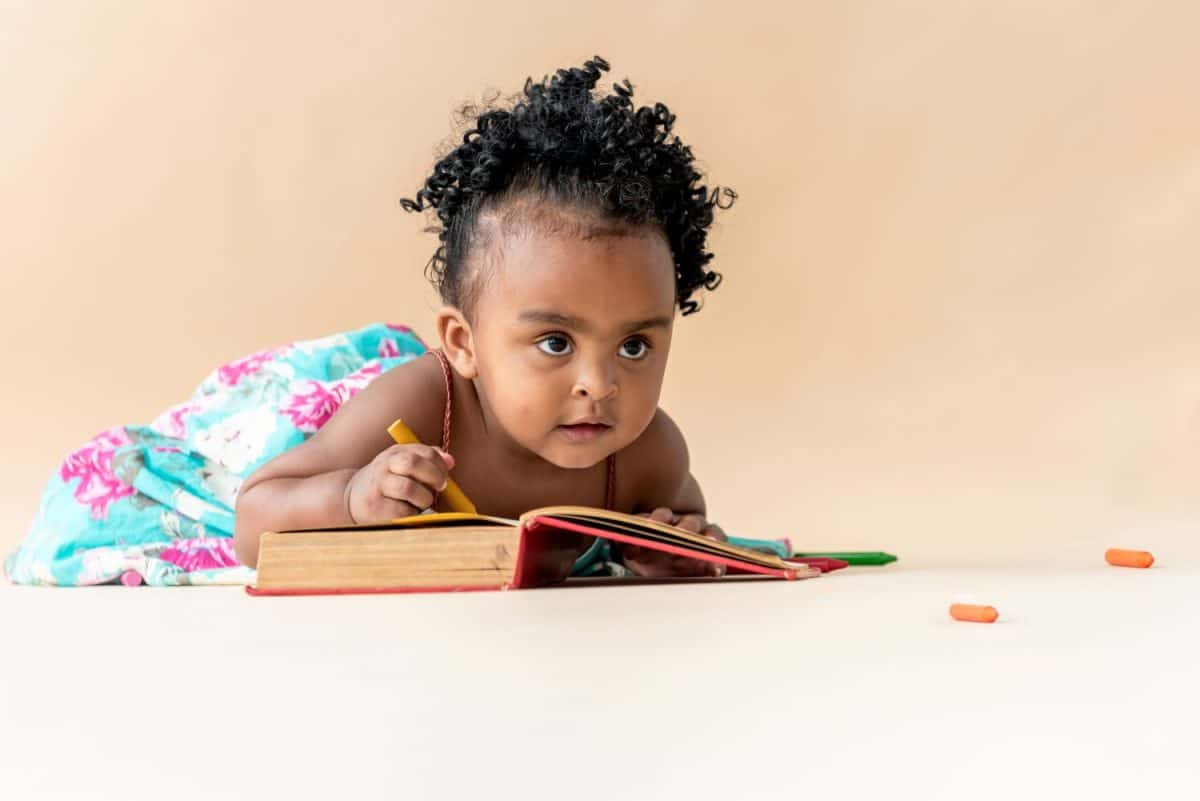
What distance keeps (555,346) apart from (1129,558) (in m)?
0.87

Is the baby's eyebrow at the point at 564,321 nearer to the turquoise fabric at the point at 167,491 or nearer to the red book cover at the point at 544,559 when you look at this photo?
the red book cover at the point at 544,559

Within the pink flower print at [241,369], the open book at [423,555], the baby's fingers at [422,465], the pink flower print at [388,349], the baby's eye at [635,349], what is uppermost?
the pink flower print at [388,349]

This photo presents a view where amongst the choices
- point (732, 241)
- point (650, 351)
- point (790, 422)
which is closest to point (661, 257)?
point (650, 351)

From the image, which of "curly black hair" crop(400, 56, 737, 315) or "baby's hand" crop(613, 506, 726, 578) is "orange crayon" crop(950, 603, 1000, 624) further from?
"curly black hair" crop(400, 56, 737, 315)

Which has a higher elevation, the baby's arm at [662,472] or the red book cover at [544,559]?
the baby's arm at [662,472]

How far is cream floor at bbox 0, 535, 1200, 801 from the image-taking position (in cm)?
102

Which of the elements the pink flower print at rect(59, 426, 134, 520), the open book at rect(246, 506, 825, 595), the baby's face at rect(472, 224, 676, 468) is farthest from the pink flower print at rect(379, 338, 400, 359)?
the open book at rect(246, 506, 825, 595)

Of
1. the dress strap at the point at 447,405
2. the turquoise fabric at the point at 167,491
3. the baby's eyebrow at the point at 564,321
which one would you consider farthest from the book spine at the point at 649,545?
the turquoise fabric at the point at 167,491

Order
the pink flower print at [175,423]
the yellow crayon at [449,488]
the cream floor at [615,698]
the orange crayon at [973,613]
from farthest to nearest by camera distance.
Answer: the pink flower print at [175,423] < the yellow crayon at [449,488] < the orange crayon at [973,613] < the cream floor at [615,698]

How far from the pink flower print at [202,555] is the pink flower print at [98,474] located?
165 mm

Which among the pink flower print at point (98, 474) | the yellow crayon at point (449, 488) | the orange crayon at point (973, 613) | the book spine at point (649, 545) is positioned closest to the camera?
the orange crayon at point (973, 613)

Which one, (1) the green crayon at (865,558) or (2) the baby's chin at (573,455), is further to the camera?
(1) the green crayon at (865,558)

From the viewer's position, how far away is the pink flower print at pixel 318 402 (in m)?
2.61

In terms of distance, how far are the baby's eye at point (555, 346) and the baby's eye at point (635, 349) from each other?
8 cm
